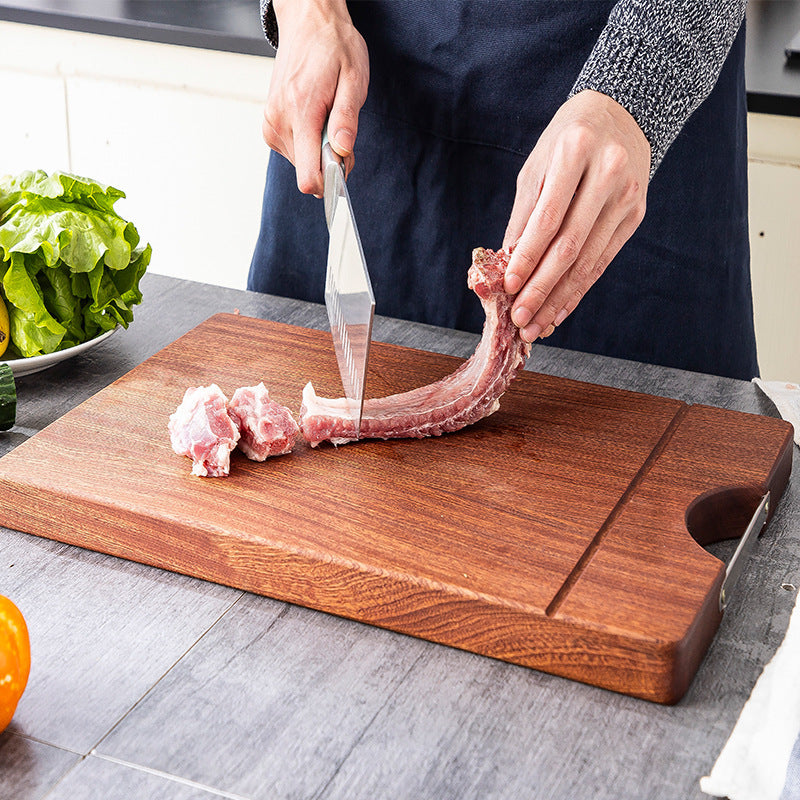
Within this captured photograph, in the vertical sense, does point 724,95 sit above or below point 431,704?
above

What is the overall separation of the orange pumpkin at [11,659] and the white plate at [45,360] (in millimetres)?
735

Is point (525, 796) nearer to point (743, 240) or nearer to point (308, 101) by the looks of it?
point (308, 101)

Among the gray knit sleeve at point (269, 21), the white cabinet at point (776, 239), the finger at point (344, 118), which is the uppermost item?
the gray knit sleeve at point (269, 21)

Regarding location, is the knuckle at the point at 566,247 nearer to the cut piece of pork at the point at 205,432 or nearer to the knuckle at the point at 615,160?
the knuckle at the point at 615,160

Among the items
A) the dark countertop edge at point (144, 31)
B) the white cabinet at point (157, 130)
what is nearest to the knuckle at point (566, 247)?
the dark countertop edge at point (144, 31)

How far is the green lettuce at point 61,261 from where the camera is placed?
160cm

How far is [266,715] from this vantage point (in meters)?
1.03

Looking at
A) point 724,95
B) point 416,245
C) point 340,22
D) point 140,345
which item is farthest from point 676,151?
point 140,345

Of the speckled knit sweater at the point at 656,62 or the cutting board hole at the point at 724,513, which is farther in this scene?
the speckled knit sweater at the point at 656,62

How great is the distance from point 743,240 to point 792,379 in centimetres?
111

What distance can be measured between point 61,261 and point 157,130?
1875 mm

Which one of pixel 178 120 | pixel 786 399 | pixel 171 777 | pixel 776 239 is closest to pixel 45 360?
pixel 171 777

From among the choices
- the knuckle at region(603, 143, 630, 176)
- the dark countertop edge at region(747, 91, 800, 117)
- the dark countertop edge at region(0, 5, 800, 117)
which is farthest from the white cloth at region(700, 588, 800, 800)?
the dark countertop edge at region(0, 5, 800, 117)

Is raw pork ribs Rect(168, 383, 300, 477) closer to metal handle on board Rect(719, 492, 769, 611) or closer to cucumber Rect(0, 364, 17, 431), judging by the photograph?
cucumber Rect(0, 364, 17, 431)
